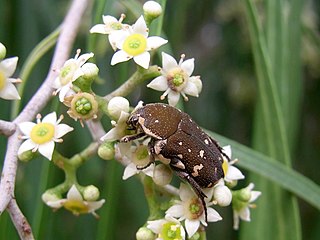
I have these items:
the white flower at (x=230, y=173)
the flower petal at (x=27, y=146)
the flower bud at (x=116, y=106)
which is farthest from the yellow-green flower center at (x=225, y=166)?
the flower petal at (x=27, y=146)

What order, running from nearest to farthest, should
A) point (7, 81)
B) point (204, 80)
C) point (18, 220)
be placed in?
point (18, 220), point (7, 81), point (204, 80)

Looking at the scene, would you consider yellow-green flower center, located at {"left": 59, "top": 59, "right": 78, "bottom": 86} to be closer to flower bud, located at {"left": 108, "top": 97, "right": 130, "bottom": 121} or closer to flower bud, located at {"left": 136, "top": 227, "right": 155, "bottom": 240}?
flower bud, located at {"left": 108, "top": 97, "right": 130, "bottom": 121}

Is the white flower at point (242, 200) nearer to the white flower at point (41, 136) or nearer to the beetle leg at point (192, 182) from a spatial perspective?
the beetle leg at point (192, 182)

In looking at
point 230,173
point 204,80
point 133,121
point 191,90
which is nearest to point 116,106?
point 133,121

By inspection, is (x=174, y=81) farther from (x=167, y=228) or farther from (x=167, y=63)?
(x=167, y=228)

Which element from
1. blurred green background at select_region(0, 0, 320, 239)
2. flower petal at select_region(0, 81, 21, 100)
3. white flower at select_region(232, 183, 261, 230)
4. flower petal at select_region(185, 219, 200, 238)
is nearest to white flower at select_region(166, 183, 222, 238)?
flower petal at select_region(185, 219, 200, 238)

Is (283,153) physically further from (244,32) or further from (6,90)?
(244,32)
